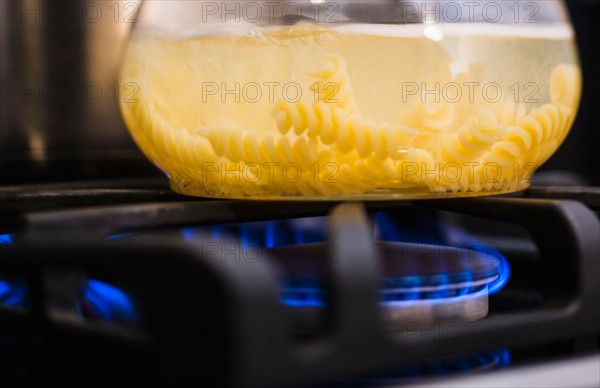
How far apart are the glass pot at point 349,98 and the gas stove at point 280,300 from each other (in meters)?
0.03

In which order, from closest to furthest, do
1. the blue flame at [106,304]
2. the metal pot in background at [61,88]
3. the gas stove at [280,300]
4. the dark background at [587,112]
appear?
the gas stove at [280,300]
the blue flame at [106,304]
the metal pot in background at [61,88]
the dark background at [587,112]

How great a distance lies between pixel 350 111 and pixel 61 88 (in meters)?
0.33

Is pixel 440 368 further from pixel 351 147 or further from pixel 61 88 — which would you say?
pixel 61 88

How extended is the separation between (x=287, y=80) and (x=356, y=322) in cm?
18

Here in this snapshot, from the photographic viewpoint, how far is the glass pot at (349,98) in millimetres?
450

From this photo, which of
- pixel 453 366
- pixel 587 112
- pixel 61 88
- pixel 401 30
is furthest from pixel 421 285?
pixel 587 112

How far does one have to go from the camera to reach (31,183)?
2.20 feet

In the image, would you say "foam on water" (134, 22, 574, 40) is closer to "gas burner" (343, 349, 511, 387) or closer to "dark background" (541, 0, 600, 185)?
"gas burner" (343, 349, 511, 387)

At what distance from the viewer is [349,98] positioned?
0.44 metres

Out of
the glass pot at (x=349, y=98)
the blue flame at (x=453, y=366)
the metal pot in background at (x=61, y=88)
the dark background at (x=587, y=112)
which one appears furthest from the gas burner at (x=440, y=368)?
the dark background at (x=587, y=112)

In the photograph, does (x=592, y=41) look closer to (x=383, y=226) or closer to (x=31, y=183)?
(x=383, y=226)

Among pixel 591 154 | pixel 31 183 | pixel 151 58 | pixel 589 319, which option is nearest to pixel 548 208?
pixel 589 319

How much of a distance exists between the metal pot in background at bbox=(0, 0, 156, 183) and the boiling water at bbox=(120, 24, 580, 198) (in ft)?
0.63

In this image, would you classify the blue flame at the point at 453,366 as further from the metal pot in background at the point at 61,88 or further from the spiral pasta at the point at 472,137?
the metal pot in background at the point at 61,88
